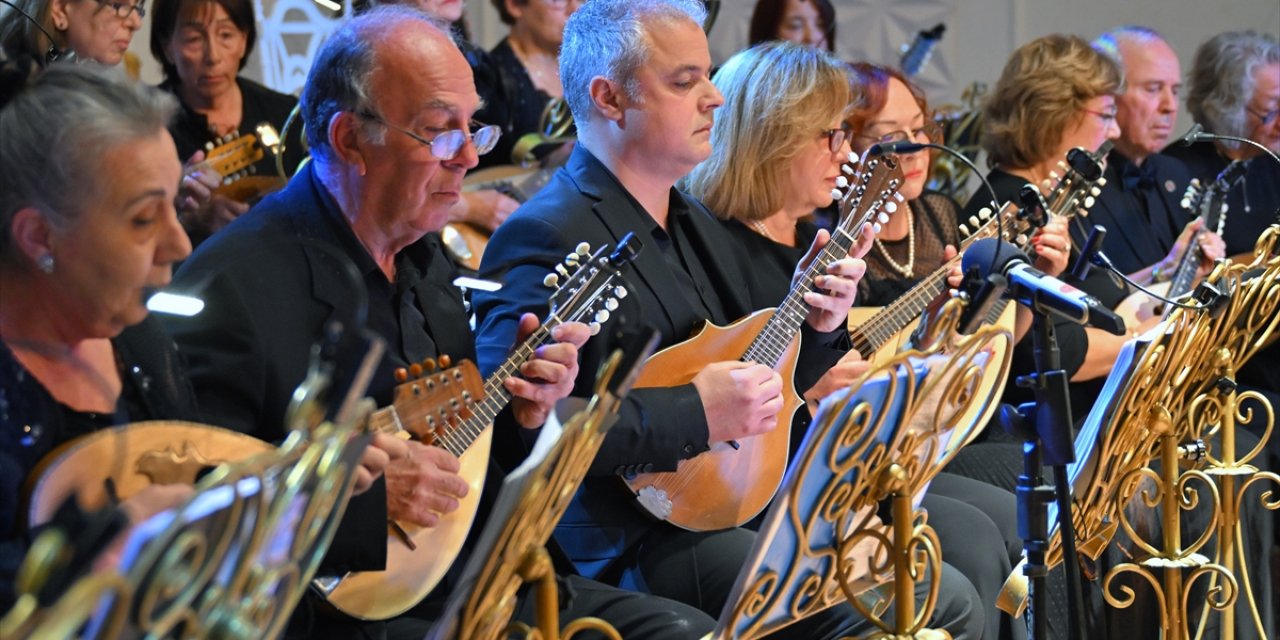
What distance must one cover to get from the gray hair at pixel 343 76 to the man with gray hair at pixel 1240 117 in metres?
3.53

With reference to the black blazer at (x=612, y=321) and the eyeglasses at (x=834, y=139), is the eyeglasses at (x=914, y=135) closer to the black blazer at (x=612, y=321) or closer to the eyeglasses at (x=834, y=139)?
the eyeglasses at (x=834, y=139)

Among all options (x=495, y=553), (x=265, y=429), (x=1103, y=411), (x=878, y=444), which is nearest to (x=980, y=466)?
(x=1103, y=411)

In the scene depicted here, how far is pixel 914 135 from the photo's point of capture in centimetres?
396

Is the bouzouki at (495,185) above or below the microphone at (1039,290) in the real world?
below

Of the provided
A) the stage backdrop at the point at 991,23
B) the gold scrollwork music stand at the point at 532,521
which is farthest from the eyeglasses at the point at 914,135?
the stage backdrop at the point at 991,23

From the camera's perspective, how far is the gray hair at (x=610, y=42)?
3186 mm

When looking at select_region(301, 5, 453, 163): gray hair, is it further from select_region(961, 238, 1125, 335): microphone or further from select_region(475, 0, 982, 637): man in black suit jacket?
select_region(961, 238, 1125, 335): microphone

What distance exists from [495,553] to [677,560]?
1.32m

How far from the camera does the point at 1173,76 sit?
5.14m

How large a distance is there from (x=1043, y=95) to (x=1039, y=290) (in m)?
2.44

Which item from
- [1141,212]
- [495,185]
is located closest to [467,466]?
[495,185]

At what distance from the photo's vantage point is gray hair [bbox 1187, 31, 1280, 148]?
547 centimetres

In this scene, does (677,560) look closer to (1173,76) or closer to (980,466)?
(980,466)

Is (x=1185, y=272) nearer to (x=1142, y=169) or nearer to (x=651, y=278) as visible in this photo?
(x=1142, y=169)
